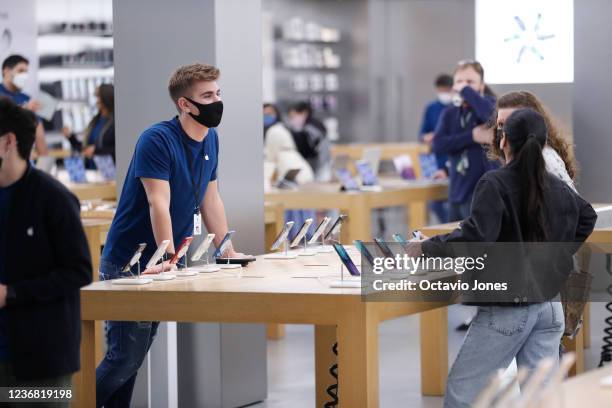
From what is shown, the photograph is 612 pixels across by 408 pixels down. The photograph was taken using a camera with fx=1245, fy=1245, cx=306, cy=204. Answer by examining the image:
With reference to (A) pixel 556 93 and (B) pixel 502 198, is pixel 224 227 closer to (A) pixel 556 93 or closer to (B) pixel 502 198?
(B) pixel 502 198

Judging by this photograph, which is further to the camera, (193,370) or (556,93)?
(556,93)

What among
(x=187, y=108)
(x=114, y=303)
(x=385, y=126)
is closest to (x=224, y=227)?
(x=187, y=108)

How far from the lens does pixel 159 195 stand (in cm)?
497

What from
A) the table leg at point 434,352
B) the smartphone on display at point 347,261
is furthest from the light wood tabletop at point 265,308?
the table leg at point 434,352

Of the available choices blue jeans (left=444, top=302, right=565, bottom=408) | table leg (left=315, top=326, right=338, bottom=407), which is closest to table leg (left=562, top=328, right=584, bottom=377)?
table leg (left=315, top=326, right=338, bottom=407)

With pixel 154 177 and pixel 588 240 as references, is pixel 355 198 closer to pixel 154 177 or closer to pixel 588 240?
pixel 588 240

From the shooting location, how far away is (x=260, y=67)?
637cm

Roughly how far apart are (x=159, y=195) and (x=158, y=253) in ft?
1.02

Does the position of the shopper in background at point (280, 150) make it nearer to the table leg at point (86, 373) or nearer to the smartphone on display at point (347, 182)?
the smartphone on display at point (347, 182)

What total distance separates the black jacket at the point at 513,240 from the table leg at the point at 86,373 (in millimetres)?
1291

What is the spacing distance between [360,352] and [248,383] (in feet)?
6.72

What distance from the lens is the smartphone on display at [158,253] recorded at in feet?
15.5

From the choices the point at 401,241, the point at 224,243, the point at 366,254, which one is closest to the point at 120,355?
the point at 224,243

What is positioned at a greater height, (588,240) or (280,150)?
(280,150)
